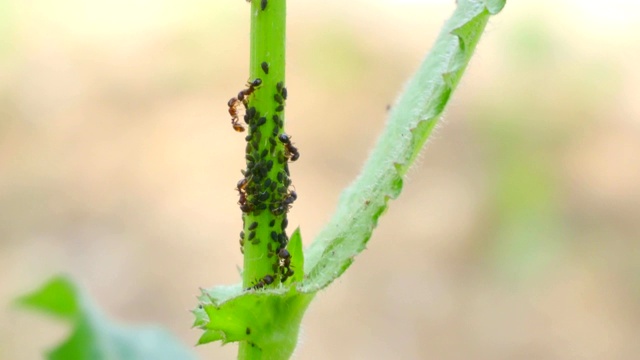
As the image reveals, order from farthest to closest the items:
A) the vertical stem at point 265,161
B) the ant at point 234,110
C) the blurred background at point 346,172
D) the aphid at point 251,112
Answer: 1. the blurred background at point 346,172
2. the ant at point 234,110
3. the aphid at point 251,112
4. the vertical stem at point 265,161

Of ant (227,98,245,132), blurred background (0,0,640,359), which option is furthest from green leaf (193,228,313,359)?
blurred background (0,0,640,359)

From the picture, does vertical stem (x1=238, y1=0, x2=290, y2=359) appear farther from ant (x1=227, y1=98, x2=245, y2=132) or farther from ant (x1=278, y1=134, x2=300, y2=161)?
ant (x1=227, y1=98, x2=245, y2=132)

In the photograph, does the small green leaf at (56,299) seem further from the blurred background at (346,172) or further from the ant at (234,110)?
the blurred background at (346,172)

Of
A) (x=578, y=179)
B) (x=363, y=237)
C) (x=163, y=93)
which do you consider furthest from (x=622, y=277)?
(x=363, y=237)

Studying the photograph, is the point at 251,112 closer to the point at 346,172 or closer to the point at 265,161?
the point at 265,161

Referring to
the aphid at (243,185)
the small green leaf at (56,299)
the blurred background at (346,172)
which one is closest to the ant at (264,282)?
the aphid at (243,185)

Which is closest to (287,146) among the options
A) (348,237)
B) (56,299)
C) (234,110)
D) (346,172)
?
(348,237)
